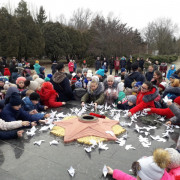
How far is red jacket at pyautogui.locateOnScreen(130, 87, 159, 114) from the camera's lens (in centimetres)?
463

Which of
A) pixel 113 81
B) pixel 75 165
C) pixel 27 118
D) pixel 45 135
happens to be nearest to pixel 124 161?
pixel 75 165

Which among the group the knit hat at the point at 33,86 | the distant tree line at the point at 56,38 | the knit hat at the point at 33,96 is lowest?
the knit hat at the point at 33,96

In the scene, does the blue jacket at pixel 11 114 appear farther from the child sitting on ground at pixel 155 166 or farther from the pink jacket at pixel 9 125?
the child sitting on ground at pixel 155 166

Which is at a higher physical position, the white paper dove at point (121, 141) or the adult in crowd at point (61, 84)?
the adult in crowd at point (61, 84)

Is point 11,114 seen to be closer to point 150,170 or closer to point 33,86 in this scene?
point 33,86

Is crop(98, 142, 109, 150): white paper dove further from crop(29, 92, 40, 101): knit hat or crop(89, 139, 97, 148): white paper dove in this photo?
crop(29, 92, 40, 101): knit hat

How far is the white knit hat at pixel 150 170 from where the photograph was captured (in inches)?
76.0

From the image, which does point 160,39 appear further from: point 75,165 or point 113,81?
point 75,165

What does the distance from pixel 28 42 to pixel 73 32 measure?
866 cm

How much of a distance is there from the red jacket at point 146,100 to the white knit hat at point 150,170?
2.80m

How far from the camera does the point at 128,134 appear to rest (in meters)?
3.83

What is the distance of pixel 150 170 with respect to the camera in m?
1.95

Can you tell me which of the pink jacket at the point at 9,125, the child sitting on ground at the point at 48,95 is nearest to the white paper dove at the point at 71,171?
the pink jacket at the point at 9,125

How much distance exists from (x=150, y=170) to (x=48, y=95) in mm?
4163
